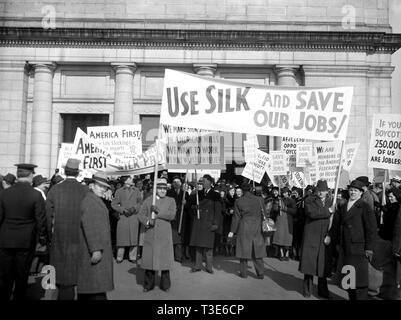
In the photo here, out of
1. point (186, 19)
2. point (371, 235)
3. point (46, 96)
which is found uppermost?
point (186, 19)

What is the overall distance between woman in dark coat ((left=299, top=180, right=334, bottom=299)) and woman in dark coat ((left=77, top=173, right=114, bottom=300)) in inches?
158

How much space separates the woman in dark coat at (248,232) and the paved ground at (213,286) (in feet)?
1.29

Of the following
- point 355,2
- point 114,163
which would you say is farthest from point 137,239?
point 355,2

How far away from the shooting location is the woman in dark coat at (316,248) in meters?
7.91

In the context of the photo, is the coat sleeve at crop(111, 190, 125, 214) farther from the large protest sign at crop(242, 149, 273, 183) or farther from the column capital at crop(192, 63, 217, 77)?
the column capital at crop(192, 63, 217, 77)

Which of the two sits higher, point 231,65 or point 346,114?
point 231,65

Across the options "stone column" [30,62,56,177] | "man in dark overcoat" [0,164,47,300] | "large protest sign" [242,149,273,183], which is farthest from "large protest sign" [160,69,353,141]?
"stone column" [30,62,56,177]

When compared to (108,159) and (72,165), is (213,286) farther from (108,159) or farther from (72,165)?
(108,159)

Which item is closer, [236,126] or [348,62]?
[236,126]

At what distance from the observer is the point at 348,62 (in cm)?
2189

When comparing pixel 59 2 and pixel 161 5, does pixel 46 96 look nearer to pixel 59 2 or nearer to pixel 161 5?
pixel 59 2

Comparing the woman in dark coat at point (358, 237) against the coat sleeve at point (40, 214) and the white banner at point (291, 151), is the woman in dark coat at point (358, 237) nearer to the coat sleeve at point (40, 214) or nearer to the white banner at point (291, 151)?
the coat sleeve at point (40, 214)

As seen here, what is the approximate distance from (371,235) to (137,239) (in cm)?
612

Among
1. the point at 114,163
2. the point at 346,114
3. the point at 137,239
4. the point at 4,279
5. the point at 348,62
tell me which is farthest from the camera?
the point at 348,62
